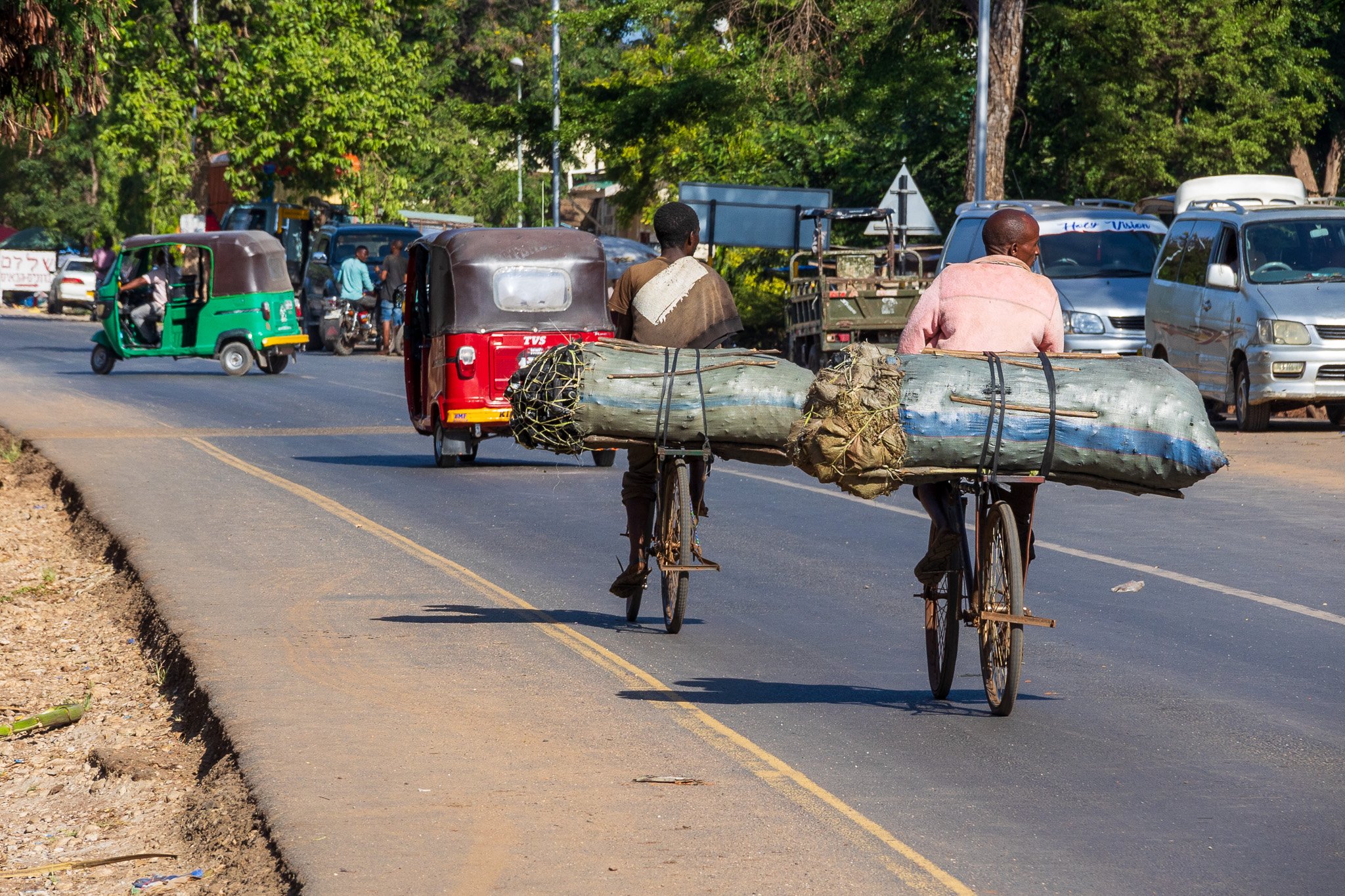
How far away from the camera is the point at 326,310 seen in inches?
1502

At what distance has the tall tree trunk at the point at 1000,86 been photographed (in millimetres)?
29672

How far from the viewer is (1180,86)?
33000 millimetres

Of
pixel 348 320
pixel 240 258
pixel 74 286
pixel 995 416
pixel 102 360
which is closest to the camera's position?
pixel 995 416

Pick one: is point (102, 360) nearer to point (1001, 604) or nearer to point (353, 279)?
point (353, 279)

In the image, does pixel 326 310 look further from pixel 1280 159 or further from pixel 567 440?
pixel 567 440

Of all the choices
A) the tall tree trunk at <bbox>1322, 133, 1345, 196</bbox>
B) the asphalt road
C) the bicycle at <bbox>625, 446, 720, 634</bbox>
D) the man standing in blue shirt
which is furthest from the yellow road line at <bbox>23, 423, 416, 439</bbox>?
the tall tree trunk at <bbox>1322, 133, 1345, 196</bbox>

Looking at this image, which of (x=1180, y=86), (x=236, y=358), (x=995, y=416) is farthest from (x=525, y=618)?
(x=1180, y=86)

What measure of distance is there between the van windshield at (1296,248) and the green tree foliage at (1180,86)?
13184 mm

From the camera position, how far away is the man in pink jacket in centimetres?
721

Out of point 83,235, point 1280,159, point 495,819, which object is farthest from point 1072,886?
point 83,235

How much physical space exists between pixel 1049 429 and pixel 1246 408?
13.2 m

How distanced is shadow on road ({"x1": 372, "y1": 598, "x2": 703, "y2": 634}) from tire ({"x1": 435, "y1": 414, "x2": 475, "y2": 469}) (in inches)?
285

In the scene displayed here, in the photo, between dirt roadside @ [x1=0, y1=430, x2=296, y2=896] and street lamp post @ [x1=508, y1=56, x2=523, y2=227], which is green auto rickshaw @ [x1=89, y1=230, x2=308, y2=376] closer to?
street lamp post @ [x1=508, y1=56, x2=523, y2=227]

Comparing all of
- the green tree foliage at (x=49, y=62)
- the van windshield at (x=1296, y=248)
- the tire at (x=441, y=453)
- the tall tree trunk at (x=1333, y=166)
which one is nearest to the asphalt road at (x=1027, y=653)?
the tire at (x=441, y=453)
